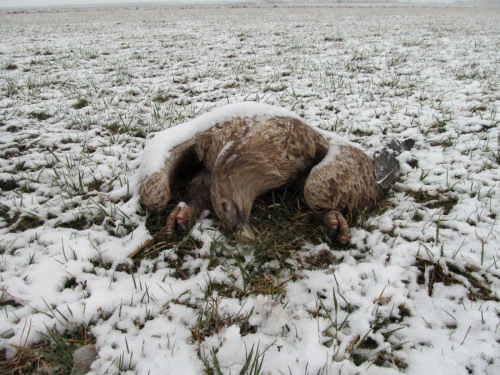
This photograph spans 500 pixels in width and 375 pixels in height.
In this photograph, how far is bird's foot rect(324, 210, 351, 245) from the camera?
81.8 inches

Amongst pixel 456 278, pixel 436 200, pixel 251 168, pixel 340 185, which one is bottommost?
pixel 456 278

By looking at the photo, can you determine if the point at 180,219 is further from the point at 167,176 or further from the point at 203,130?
the point at 203,130

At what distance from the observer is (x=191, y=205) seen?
2492 mm

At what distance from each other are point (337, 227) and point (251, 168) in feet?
2.43

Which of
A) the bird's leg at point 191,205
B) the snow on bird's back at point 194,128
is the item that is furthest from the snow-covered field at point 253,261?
the snow on bird's back at point 194,128

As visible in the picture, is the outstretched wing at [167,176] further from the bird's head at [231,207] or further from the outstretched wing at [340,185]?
the outstretched wing at [340,185]

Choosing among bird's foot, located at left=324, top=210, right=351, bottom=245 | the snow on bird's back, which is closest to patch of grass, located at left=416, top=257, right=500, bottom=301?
bird's foot, located at left=324, top=210, right=351, bottom=245

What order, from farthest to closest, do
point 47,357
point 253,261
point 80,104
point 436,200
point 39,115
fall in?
point 80,104, point 39,115, point 436,200, point 253,261, point 47,357

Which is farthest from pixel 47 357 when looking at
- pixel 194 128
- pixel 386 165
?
pixel 386 165

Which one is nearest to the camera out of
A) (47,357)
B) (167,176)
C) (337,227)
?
(47,357)

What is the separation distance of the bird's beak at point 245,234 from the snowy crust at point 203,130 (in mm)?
831

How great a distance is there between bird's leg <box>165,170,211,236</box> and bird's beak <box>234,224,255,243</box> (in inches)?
15.7

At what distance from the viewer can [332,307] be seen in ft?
5.57

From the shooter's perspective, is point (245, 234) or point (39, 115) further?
point (39, 115)
